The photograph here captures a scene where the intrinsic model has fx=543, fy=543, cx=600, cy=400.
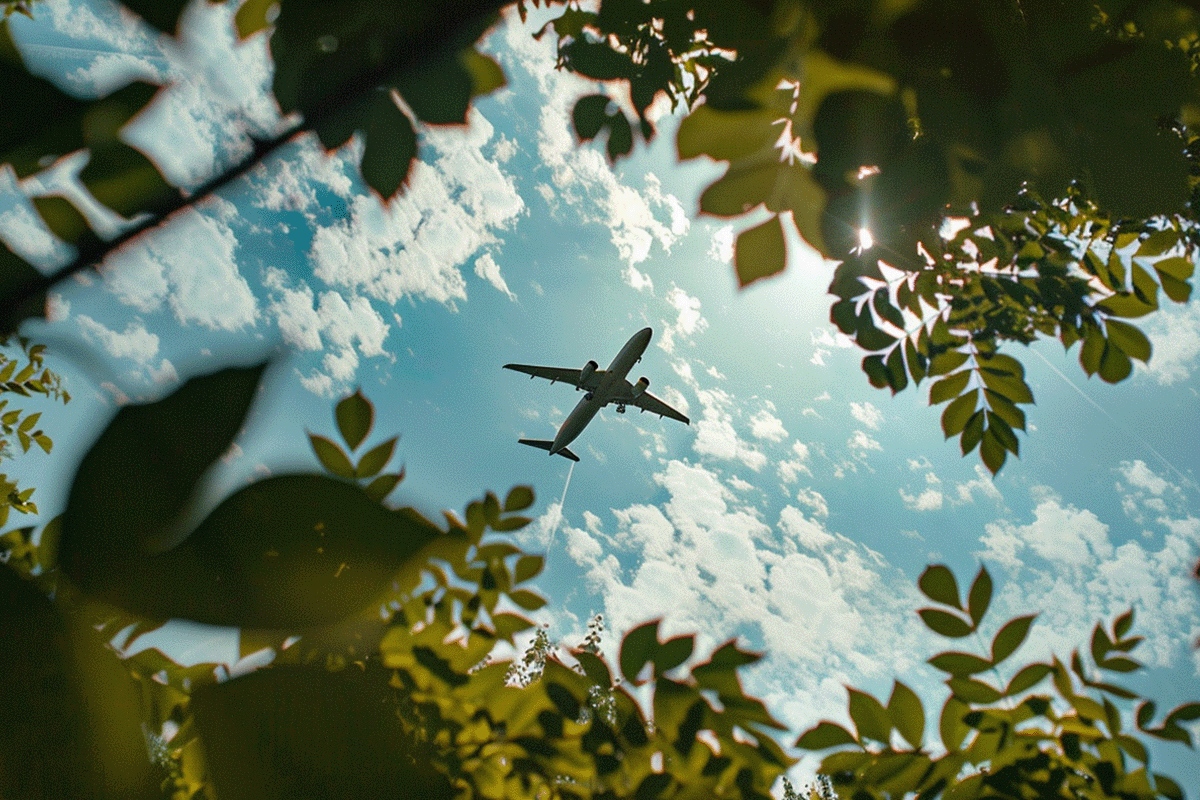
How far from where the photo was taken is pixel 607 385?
2853 centimetres

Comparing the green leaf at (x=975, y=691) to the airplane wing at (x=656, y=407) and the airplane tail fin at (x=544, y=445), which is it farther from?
the airplane tail fin at (x=544, y=445)

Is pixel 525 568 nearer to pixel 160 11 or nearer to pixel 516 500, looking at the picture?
pixel 516 500

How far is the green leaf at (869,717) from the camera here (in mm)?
1713

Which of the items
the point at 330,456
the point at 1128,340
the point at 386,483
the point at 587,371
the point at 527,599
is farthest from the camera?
the point at 587,371

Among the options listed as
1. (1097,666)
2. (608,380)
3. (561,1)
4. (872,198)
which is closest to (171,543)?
(872,198)

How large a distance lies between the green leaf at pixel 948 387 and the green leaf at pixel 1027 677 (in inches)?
78.0

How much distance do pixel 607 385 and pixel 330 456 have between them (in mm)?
27038

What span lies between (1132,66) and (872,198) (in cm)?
69

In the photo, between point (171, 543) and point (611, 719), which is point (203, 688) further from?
point (611, 719)

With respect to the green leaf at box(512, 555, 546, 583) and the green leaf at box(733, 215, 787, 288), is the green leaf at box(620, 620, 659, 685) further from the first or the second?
the green leaf at box(733, 215, 787, 288)

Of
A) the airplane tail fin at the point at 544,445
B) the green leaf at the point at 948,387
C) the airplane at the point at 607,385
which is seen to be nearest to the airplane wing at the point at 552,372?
the airplane at the point at 607,385

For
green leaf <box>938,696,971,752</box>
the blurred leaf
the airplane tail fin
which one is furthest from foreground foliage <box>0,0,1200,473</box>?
the airplane tail fin

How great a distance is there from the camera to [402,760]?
32.3 inches

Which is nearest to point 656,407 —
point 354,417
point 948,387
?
point 948,387
